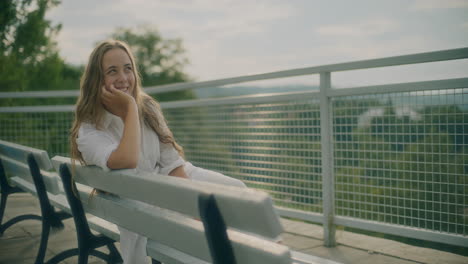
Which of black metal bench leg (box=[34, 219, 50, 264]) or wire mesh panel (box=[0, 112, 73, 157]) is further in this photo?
wire mesh panel (box=[0, 112, 73, 157])

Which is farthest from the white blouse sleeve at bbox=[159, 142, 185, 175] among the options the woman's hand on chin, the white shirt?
the woman's hand on chin

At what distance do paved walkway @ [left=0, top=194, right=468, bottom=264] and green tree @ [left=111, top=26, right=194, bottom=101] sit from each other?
52.6 meters

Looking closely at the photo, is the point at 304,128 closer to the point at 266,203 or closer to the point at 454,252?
the point at 454,252

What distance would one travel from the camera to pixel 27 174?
9.71ft

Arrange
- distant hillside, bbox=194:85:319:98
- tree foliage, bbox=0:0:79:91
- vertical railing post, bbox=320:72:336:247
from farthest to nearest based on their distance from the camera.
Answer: tree foliage, bbox=0:0:79:91 → distant hillside, bbox=194:85:319:98 → vertical railing post, bbox=320:72:336:247

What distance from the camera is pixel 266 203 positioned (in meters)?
1.04

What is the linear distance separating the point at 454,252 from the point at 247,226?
281 cm

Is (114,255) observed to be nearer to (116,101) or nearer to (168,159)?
(168,159)

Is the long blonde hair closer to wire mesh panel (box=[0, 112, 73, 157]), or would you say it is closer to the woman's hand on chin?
the woman's hand on chin

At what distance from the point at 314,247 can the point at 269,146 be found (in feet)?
3.72

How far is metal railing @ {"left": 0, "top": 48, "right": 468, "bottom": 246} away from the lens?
113 inches

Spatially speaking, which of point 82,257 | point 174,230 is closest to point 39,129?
point 82,257

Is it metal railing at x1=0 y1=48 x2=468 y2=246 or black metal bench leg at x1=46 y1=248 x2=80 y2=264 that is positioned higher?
metal railing at x1=0 y1=48 x2=468 y2=246

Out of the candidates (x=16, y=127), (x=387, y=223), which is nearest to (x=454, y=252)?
(x=387, y=223)
